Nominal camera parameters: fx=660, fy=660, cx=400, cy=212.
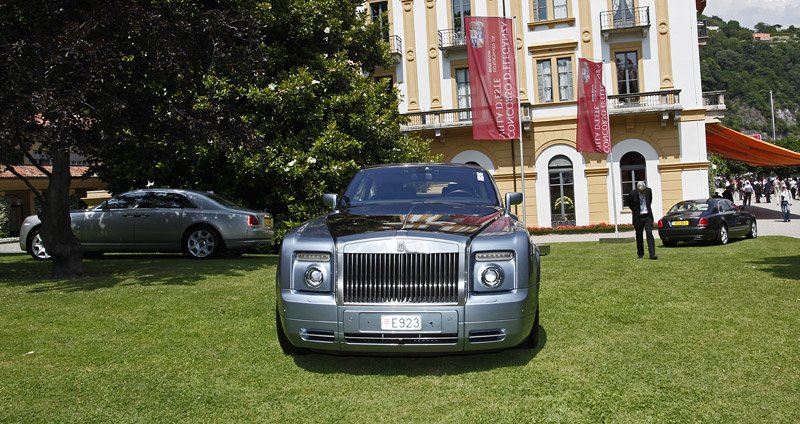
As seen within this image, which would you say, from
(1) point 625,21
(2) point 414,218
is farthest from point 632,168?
(2) point 414,218

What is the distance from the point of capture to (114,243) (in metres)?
14.2

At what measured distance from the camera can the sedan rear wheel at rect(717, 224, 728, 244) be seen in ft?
57.5

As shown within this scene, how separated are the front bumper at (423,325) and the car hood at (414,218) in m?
0.53

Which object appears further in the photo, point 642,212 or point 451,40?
point 451,40

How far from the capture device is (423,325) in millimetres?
4512

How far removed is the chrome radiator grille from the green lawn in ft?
2.02

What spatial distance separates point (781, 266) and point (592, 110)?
14816 mm

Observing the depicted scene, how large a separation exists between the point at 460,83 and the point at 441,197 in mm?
26845

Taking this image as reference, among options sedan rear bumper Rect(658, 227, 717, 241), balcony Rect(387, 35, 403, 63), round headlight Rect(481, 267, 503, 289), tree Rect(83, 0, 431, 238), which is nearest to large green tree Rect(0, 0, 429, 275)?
tree Rect(83, 0, 431, 238)

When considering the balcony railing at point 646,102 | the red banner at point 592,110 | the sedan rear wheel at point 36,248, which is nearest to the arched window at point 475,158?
the balcony railing at point 646,102

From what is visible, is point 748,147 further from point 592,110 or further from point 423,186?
→ point 423,186

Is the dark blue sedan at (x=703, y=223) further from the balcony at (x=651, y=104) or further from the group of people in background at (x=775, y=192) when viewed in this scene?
the balcony at (x=651, y=104)

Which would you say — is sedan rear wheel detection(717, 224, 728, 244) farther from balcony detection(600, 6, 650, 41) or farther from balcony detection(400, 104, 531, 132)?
balcony detection(600, 6, 650, 41)

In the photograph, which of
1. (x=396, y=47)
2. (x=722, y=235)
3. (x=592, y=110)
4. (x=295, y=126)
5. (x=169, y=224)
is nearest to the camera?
(x=169, y=224)
